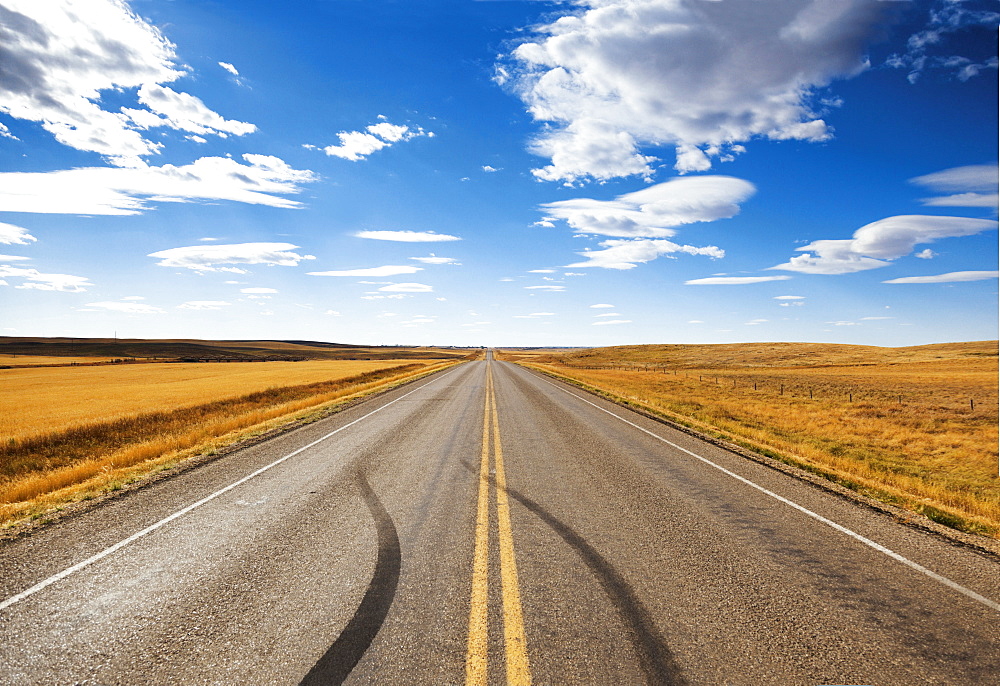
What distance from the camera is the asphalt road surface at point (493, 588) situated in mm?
3580

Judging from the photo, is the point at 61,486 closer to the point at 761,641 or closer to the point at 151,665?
the point at 151,665

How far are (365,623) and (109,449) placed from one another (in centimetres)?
1527

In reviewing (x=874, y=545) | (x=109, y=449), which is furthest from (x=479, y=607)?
(x=109, y=449)

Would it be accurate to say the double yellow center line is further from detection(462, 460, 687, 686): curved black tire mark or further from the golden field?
the golden field

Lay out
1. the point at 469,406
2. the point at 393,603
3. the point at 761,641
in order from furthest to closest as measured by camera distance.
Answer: the point at 469,406 < the point at 393,603 < the point at 761,641

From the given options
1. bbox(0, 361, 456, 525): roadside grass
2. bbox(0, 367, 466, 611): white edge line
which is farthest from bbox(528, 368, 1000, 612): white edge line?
bbox(0, 361, 456, 525): roadside grass

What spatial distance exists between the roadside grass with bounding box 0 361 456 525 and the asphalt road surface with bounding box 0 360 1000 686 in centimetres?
138

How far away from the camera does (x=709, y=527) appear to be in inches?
254

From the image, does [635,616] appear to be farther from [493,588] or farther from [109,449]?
[109,449]

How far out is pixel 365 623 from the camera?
4090 mm

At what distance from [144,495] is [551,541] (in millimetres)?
6891

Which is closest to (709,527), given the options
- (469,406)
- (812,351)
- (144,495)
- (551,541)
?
(551,541)

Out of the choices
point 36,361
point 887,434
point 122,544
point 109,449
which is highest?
point 122,544

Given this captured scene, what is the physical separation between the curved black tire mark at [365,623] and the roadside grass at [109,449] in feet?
18.6
